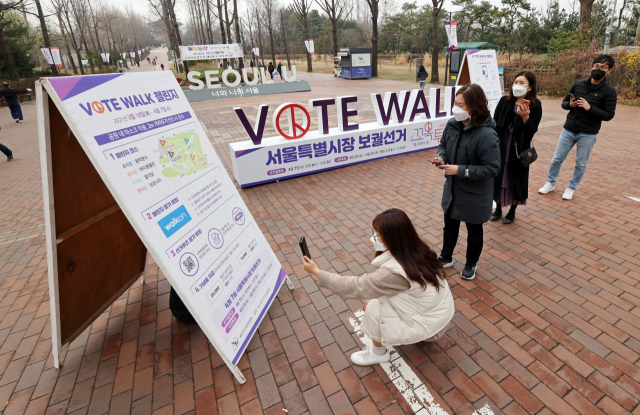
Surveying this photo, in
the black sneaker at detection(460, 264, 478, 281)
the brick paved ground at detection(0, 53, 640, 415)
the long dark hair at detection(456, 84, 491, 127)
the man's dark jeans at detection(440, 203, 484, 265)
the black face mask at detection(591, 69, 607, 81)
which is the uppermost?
the black face mask at detection(591, 69, 607, 81)

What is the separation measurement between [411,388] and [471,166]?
187 centimetres

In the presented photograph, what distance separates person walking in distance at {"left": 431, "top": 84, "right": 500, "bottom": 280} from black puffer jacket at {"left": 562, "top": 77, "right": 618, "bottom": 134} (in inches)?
98.0

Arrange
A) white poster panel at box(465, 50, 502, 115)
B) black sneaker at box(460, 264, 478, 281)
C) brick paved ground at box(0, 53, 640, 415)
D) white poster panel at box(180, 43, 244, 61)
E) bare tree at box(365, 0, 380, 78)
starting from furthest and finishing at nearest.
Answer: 1. white poster panel at box(180, 43, 244, 61)
2. bare tree at box(365, 0, 380, 78)
3. white poster panel at box(465, 50, 502, 115)
4. black sneaker at box(460, 264, 478, 281)
5. brick paved ground at box(0, 53, 640, 415)

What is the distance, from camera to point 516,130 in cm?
384

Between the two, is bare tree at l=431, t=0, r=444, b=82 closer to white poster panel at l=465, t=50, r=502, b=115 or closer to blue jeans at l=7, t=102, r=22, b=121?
white poster panel at l=465, t=50, r=502, b=115

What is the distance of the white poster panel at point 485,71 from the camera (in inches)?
225

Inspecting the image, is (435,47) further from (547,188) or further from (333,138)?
(547,188)

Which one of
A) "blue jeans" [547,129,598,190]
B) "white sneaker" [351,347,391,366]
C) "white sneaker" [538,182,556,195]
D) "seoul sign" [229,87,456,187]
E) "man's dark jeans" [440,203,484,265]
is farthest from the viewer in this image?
"seoul sign" [229,87,456,187]

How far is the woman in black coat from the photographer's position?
3623mm

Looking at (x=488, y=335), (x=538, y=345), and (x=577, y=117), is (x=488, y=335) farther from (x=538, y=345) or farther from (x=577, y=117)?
(x=577, y=117)

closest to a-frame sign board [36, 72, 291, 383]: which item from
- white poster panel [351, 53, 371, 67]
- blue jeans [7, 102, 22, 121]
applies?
blue jeans [7, 102, 22, 121]

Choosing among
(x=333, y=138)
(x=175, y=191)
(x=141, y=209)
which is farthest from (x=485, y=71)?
(x=141, y=209)

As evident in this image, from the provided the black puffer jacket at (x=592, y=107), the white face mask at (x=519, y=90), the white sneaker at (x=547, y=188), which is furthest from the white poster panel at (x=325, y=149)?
the white face mask at (x=519, y=90)

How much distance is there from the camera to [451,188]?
3215mm
